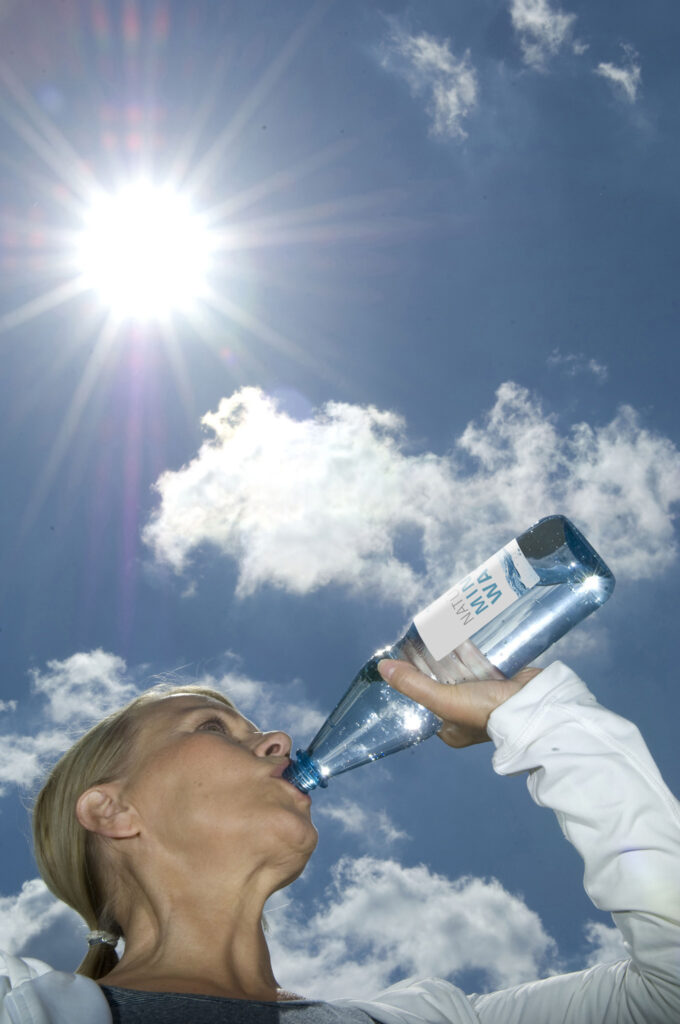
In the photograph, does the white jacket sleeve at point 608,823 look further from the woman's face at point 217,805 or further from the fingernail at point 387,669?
the woman's face at point 217,805

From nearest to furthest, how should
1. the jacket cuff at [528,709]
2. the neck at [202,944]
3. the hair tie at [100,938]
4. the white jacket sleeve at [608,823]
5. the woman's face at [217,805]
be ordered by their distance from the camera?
1. the white jacket sleeve at [608,823]
2. the jacket cuff at [528,709]
3. the neck at [202,944]
4. the woman's face at [217,805]
5. the hair tie at [100,938]

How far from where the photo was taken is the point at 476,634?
9.27 ft

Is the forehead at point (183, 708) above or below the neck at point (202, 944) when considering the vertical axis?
above

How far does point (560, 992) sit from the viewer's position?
2.09 meters

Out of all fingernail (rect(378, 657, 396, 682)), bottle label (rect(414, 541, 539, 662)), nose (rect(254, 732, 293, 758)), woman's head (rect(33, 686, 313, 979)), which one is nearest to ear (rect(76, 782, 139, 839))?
woman's head (rect(33, 686, 313, 979))

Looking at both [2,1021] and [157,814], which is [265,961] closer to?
[157,814]

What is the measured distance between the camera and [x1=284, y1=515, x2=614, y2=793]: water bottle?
2312mm


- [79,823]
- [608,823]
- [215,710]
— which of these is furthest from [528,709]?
[79,823]

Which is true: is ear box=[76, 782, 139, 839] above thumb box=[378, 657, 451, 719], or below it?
above

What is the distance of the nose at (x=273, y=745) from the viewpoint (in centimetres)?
244

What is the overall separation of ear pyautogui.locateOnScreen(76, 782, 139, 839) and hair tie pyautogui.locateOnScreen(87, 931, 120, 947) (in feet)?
1.16

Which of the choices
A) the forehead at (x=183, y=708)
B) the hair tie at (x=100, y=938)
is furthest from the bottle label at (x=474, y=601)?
the hair tie at (x=100, y=938)

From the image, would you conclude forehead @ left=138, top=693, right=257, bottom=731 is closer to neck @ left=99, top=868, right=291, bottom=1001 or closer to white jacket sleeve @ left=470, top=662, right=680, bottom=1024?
neck @ left=99, top=868, right=291, bottom=1001

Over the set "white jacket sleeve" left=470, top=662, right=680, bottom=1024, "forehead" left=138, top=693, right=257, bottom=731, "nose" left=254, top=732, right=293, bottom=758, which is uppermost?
"forehead" left=138, top=693, right=257, bottom=731
